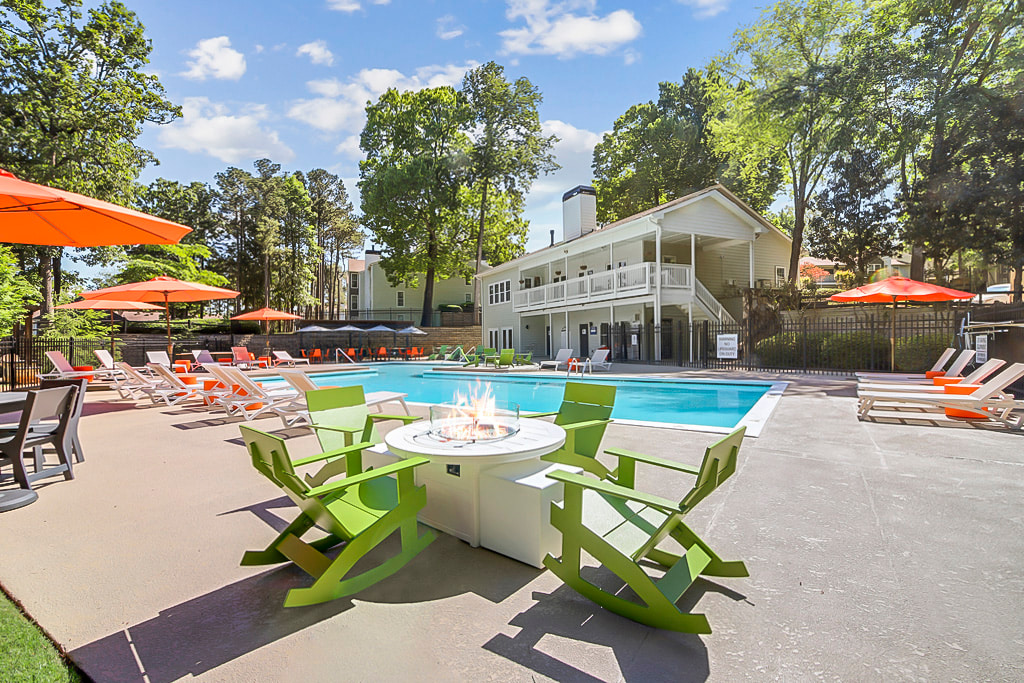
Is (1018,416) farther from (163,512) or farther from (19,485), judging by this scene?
(19,485)

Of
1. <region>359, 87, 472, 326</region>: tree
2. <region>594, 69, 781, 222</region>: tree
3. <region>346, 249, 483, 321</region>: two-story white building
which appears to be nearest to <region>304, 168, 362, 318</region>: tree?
<region>346, 249, 483, 321</region>: two-story white building

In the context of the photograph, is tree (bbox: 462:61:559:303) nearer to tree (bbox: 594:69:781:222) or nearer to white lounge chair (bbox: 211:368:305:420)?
tree (bbox: 594:69:781:222)

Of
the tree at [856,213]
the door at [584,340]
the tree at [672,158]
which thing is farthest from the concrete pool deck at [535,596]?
the tree at [672,158]

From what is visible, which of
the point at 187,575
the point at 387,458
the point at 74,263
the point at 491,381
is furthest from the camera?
the point at 74,263


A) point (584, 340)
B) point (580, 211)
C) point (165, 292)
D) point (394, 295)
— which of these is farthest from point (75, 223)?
point (394, 295)

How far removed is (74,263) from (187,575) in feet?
117

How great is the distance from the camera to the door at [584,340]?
25250 millimetres

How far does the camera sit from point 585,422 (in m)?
3.86

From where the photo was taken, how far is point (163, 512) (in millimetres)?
3729

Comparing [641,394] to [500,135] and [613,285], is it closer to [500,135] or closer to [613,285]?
[613,285]

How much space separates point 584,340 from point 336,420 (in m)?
22.2

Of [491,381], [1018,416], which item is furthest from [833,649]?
[491,381]

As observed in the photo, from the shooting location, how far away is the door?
2525 cm

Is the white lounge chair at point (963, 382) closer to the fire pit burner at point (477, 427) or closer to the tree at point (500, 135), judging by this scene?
the fire pit burner at point (477, 427)
